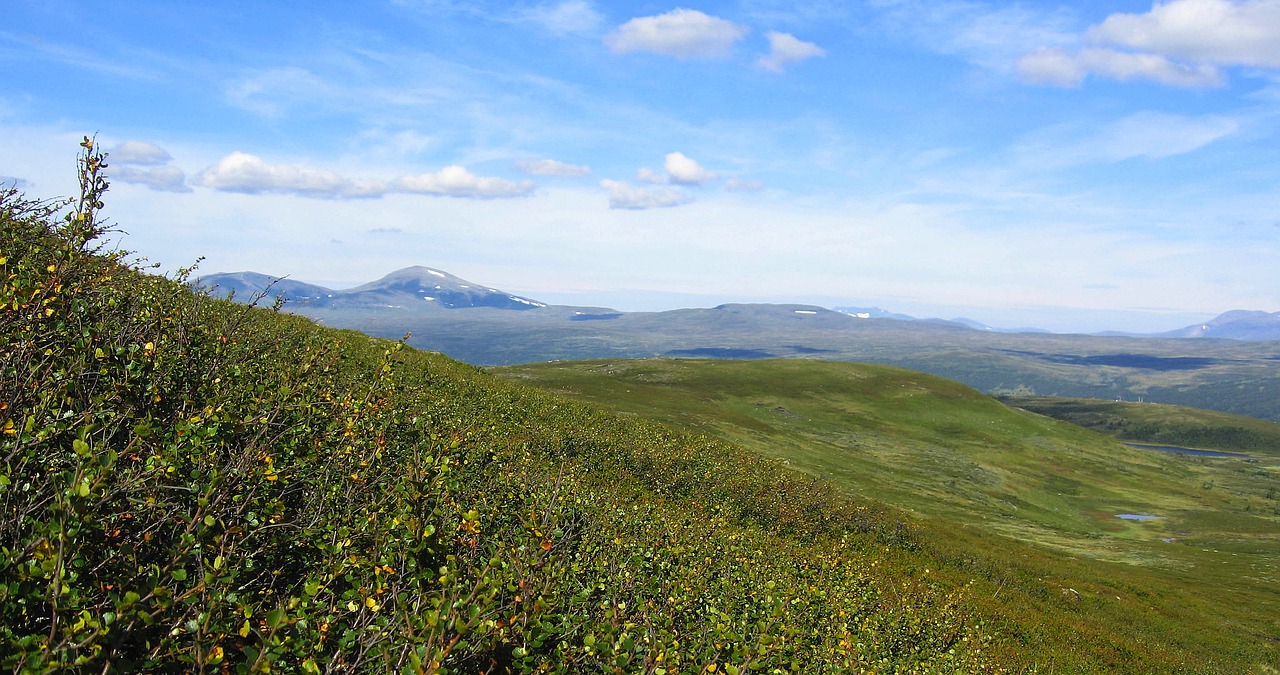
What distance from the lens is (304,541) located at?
8.19 meters

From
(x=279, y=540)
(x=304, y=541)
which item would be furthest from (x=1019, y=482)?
(x=279, y=540)

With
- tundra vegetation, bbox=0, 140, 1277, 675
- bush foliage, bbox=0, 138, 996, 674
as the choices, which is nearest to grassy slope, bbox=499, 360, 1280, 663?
tundra vegetation, bbox=0, 140, 1277, 675

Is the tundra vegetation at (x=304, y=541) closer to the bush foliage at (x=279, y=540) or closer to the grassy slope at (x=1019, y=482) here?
the bush foliage at (x=279, y=540)

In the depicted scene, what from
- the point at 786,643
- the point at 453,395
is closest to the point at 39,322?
the point at 786,643

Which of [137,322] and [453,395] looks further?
[453,395]

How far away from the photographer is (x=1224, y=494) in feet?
427

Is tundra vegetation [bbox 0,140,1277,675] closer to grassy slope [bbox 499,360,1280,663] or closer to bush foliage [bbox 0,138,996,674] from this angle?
bush foliage [bbox 0,138,996,674]

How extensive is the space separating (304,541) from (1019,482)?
398 feet

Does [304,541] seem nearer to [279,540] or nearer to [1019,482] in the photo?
[279,540]

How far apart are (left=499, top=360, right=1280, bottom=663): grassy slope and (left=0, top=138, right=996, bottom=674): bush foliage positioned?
30365 mm

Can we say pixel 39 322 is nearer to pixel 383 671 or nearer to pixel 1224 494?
pixel 383 671

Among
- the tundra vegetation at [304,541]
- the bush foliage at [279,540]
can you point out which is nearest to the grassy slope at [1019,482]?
the tundra vegetation at [304,541]

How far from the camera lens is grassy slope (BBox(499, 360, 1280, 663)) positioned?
50156mm

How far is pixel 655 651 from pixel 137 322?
10.0 m
